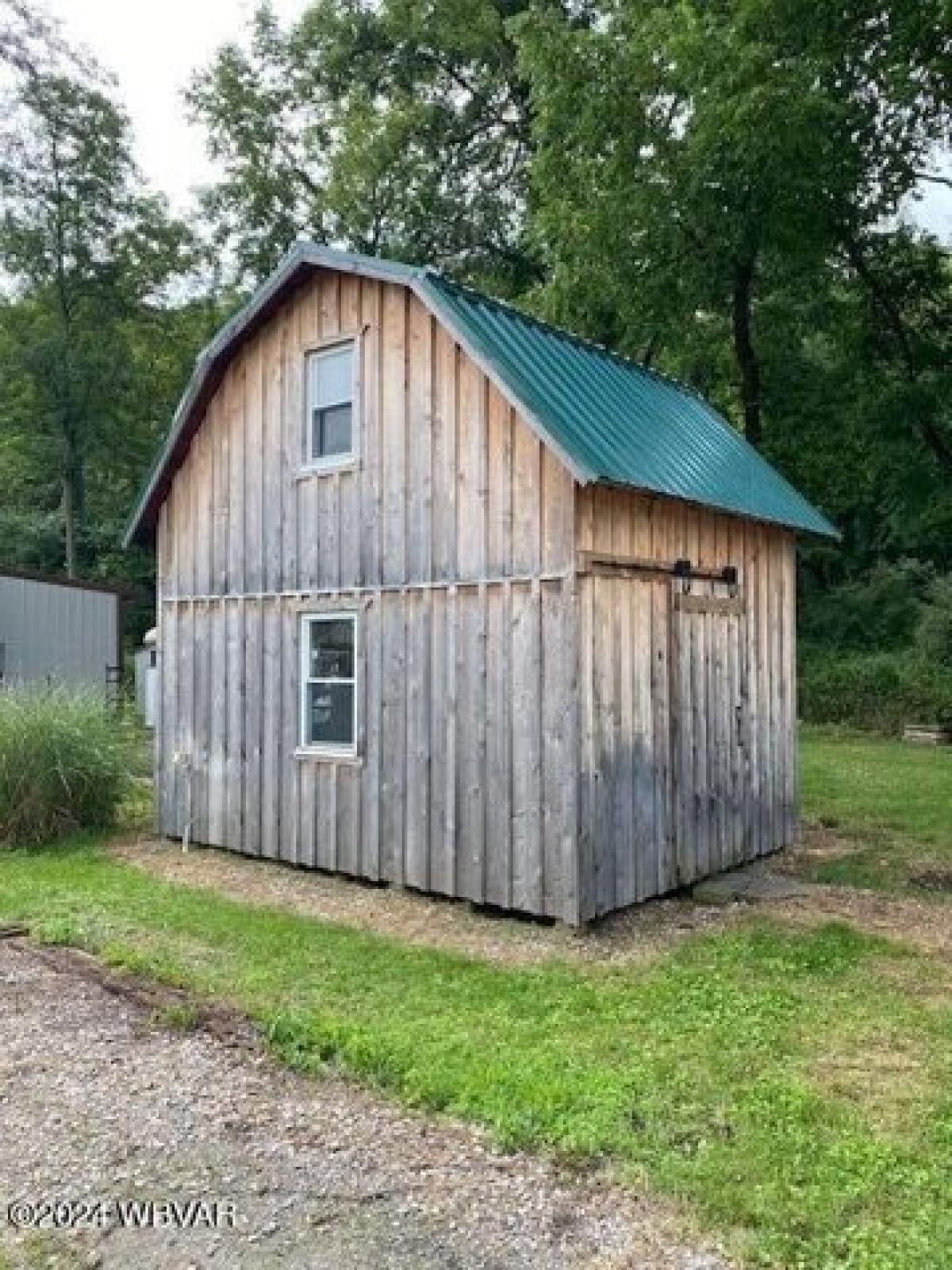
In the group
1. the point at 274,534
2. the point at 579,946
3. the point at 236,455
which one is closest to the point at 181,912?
the point at 579,946

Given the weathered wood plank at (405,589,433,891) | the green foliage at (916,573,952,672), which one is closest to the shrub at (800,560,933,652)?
the green foliage at (916,573,952,672)

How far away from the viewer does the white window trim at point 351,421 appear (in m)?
8.38

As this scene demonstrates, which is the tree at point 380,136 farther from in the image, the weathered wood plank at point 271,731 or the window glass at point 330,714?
the window glass at point 330,714

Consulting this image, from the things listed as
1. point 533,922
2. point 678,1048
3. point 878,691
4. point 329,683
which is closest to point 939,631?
point 878,691

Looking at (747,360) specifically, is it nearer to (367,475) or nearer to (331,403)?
(331,403)

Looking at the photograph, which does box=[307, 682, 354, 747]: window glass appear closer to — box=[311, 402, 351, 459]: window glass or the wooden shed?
the wooden shed

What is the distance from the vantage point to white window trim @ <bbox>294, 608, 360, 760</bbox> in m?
8.38

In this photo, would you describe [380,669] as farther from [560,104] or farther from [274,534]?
[560,104]

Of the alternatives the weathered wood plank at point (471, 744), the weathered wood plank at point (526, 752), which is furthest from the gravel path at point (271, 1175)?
the weathered wood plank at point (471, 744)

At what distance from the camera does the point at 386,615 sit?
814cm

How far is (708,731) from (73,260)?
28.4 metres

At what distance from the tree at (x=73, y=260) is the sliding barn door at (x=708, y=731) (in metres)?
25.7

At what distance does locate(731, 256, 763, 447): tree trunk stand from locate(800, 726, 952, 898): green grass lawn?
22.9 feet

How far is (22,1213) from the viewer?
11.0ft
